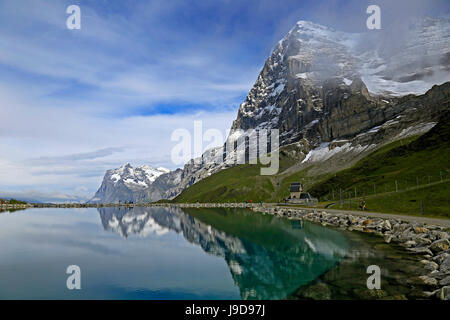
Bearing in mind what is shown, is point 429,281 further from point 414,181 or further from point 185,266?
point 414,181

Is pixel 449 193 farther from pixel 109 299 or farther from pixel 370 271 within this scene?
pixel 109 299

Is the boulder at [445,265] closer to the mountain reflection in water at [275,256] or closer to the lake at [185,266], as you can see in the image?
the lake at [185,266]

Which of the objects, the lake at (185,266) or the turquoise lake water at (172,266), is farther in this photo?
the turquoise lake water at (172,266)

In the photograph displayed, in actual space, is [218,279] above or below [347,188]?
below

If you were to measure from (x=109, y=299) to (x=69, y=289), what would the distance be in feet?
22.0

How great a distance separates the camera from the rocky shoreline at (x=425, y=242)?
31.4 meters

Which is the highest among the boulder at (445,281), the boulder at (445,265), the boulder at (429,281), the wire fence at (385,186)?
the wire fence at (385,186)

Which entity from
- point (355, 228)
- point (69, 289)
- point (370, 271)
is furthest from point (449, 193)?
point (69, 289)

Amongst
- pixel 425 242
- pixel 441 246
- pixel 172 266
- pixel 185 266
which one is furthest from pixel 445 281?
pixel 172 266

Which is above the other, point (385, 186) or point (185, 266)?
point (385, 186)

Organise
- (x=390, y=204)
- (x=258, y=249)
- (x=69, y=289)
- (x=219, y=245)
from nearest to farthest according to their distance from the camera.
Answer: (x=69, y=289), (x=258, y=249), (x=219, y=245), (x=390, y=204)

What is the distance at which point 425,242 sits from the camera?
50.1m

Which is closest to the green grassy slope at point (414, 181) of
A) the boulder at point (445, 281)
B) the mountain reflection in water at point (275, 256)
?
the mountain reflection in water at point (275, 256)
